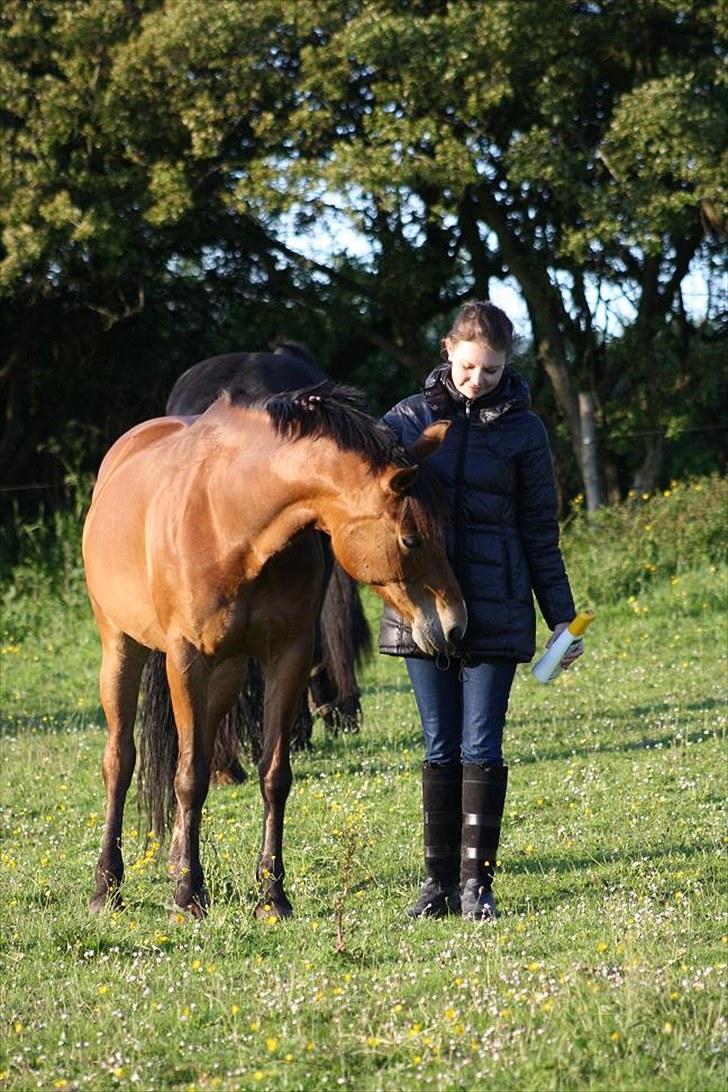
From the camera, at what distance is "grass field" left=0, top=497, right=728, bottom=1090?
12.2 feet

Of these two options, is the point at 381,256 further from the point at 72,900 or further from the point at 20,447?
the point at 72,900

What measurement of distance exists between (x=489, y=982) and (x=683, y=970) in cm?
53

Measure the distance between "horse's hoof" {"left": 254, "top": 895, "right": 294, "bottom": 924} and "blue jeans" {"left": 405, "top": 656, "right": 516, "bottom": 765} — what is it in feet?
2.42

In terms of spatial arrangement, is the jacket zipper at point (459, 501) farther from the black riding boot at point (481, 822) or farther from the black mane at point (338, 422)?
the black riding boot at point (481, 822)

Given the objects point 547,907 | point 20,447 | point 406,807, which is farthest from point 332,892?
point 20,447

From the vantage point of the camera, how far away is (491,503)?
5.36 meters

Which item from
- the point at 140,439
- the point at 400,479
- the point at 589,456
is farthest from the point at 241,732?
the point at 589,456

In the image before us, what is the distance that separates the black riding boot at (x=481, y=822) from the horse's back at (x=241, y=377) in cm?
324

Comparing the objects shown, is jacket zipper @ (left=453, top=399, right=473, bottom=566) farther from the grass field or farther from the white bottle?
the grass field

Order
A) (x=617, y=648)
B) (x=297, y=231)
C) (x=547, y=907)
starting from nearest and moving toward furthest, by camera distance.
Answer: (x=547, y=907) < (x=617, y=648) < (x=297, y=231)

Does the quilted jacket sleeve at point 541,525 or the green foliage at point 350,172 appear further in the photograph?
the green foliage at point 350,172

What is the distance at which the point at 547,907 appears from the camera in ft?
17.6

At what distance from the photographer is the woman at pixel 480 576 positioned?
17.4 feet

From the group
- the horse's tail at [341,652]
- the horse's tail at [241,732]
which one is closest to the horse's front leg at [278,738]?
the horse's tail at [241,732]
